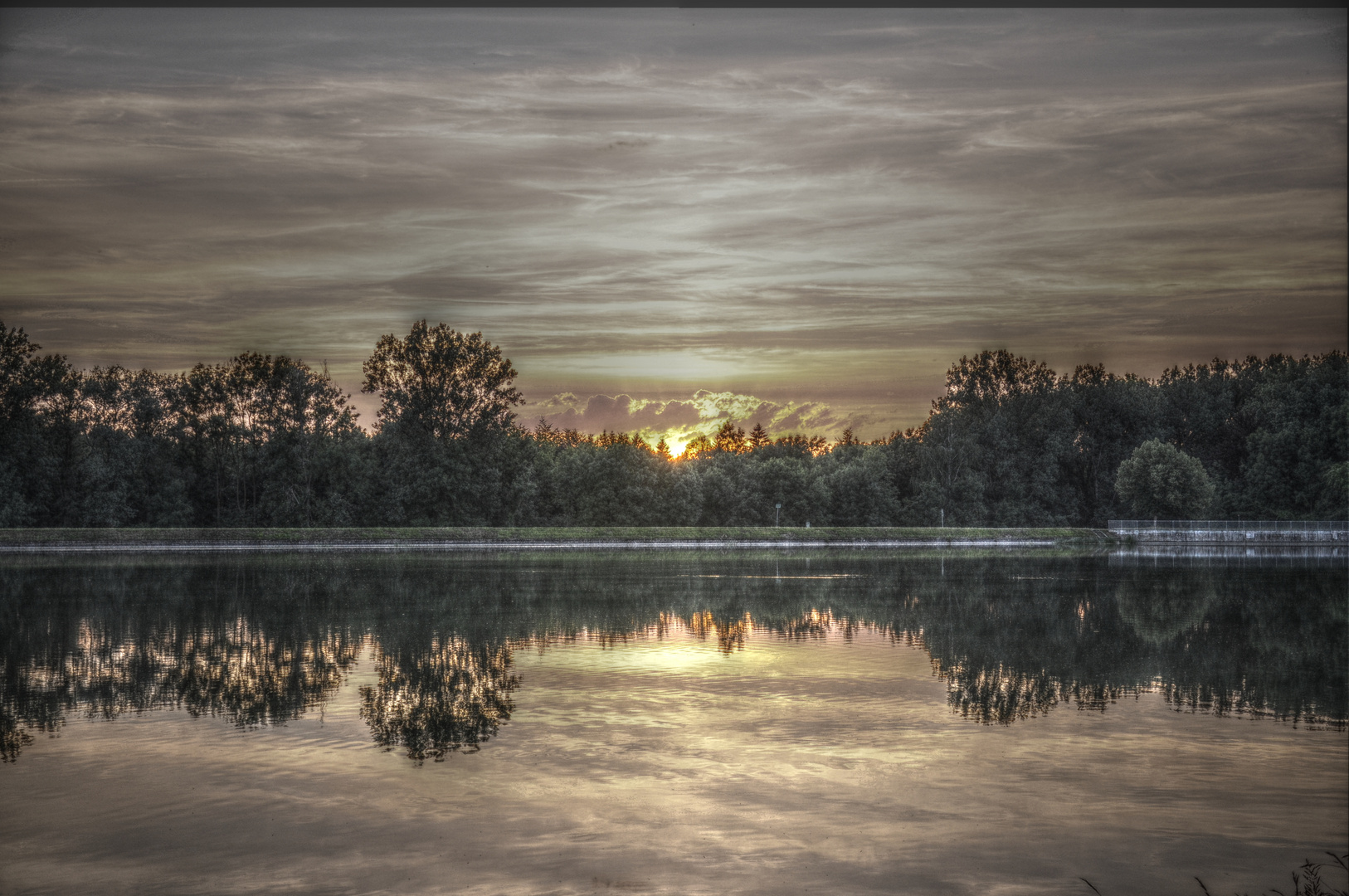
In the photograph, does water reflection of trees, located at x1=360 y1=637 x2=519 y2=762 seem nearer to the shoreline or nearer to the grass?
the shoreline

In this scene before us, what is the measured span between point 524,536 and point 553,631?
52637 millimetres

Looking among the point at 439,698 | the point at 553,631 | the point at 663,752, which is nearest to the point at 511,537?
the point at 553,631

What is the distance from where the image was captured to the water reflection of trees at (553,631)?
1733 centimetres

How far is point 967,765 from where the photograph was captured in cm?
1338

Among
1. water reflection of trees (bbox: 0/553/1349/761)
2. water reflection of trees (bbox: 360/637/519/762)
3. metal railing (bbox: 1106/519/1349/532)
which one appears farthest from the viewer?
metal railing (bbox: 1106/519/1349/532)

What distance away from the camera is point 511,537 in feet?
255

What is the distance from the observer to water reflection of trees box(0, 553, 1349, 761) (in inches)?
682

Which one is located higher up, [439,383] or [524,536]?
[439,383]

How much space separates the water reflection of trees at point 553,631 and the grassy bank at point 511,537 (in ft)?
66.6

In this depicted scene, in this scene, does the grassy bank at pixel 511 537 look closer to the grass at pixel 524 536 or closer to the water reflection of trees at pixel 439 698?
the grass at pixel 524 536

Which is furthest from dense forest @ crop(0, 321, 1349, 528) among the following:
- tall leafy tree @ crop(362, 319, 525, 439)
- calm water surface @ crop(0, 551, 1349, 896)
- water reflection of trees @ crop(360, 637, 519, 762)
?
water reflection of trees @ crop(360, 637, 519, 762)

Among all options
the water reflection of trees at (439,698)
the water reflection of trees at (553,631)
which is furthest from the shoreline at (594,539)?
the water reflection of trees at (439,698)

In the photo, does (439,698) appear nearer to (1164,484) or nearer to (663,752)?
(663,752)

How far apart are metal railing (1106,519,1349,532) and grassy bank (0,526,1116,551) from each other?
369 cm
